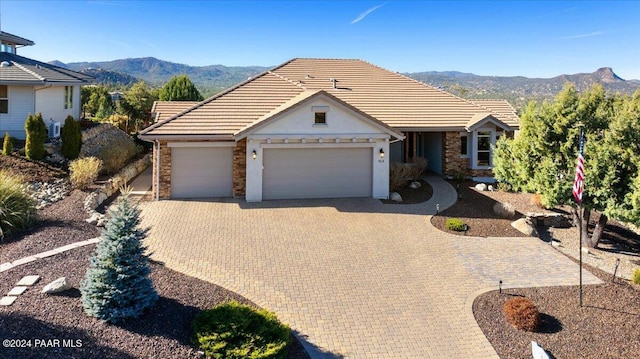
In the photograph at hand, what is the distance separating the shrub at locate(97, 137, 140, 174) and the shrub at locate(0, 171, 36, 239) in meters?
8.22

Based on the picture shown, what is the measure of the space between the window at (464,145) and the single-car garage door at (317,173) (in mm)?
7592

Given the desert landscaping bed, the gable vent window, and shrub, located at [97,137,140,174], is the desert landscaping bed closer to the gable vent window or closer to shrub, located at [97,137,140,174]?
the gable vent window

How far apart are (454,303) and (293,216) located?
7.53m

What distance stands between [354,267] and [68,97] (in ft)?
76.3

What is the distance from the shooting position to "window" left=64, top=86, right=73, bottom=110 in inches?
1015

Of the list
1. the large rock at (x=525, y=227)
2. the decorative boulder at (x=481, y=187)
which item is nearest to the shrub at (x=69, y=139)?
the large rock at (x=525, y=227)

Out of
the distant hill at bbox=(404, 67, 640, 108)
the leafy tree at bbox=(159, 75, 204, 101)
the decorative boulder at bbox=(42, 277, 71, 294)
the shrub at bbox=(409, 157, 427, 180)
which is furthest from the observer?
the distant hill at bbox=(404, 67, 640, 108)

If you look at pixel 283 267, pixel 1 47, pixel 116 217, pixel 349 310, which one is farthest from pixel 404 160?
pixel 1 47

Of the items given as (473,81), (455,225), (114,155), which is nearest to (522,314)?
(455,225)

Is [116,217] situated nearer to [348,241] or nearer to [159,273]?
[159,273]

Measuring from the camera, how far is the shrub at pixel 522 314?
8883 mm

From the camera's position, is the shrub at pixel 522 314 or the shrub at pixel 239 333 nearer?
the shrub at pixel 239 333

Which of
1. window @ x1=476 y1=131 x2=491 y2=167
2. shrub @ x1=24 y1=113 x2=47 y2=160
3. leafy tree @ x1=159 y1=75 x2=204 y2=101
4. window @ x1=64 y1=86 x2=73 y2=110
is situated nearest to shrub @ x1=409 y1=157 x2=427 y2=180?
window @ x1=476 y1=131 x2=491 y2=167

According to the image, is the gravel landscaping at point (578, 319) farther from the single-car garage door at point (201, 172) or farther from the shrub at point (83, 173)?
the shrub at point (83, 173)
